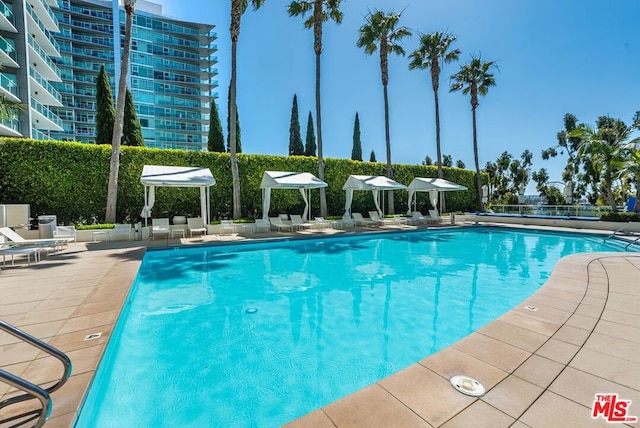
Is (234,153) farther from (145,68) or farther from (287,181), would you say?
(145,68)

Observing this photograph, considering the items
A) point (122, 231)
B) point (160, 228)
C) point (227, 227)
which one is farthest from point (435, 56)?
point (122, 231)

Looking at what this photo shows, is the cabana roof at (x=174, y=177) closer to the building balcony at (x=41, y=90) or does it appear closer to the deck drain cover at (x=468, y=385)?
the deck drain cover at (x=468, y=385)

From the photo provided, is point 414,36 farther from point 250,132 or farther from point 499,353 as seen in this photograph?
point 499,353

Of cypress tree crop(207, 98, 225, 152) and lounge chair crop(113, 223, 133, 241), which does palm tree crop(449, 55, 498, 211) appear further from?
lounge chair crop(113, 223, 133, 241)

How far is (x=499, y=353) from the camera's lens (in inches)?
115

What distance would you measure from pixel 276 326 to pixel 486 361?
3.09m

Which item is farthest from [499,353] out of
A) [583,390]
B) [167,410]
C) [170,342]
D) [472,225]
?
[472,225]

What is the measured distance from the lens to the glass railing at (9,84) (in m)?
18.1

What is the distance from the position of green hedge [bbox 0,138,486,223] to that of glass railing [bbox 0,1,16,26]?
1729 cm

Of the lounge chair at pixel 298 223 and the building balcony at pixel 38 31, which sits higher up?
the building balcony at pixel 38 31

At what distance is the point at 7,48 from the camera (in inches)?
761
